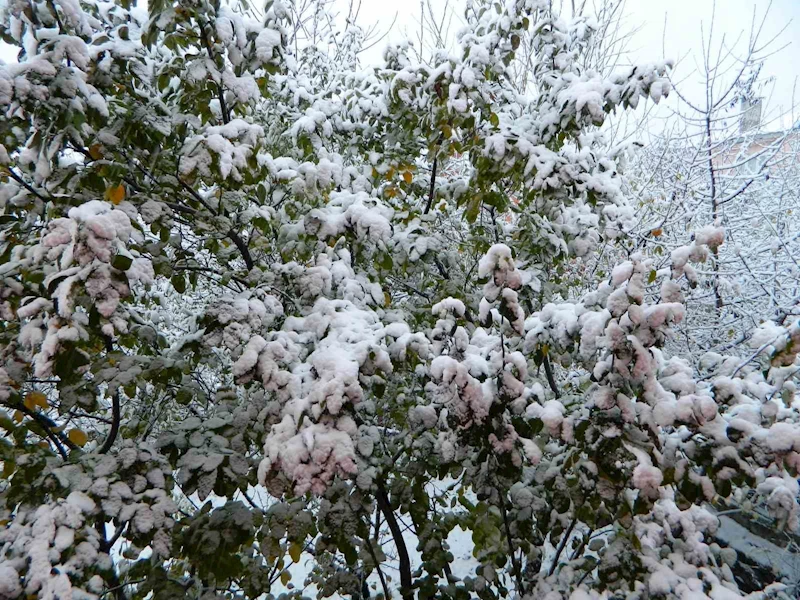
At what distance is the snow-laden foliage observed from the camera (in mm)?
1194

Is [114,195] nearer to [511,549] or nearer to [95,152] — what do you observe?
[95,152]

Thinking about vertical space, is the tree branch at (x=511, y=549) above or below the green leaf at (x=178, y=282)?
below

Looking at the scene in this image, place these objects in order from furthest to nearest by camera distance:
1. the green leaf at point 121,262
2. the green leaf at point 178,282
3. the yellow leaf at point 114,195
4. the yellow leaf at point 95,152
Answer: the green leaf at point 178,282, the yellow leaf at point 95,152, the yellow leaf at point 114,195, the green leaf at point 121,262

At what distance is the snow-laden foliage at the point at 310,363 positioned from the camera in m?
1.19

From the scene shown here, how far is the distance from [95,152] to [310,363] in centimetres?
113

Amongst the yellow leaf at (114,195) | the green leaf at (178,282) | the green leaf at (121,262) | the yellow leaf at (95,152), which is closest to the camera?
the green leaf at (121,262)

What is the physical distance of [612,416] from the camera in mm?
1288

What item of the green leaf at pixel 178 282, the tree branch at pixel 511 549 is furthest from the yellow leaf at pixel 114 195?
the tree branch at pixel 511 549

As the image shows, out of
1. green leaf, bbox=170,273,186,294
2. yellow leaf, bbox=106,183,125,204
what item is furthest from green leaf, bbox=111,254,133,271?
green leaf, bbox=170,273,186,294

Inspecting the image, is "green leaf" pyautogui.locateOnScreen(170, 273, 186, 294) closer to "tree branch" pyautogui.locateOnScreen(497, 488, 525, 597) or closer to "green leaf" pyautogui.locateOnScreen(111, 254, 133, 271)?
"green leaf" pyautogui.locateOnScreen(111, 254, 133, 271)

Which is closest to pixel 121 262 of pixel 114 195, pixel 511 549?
pixel 114 195

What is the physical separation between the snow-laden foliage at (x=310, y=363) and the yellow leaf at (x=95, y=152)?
0.05ft

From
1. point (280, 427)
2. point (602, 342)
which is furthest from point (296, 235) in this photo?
point (602, 342)

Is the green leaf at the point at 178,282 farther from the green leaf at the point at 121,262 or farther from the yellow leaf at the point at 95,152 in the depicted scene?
the green leaf at the point at 121,262
